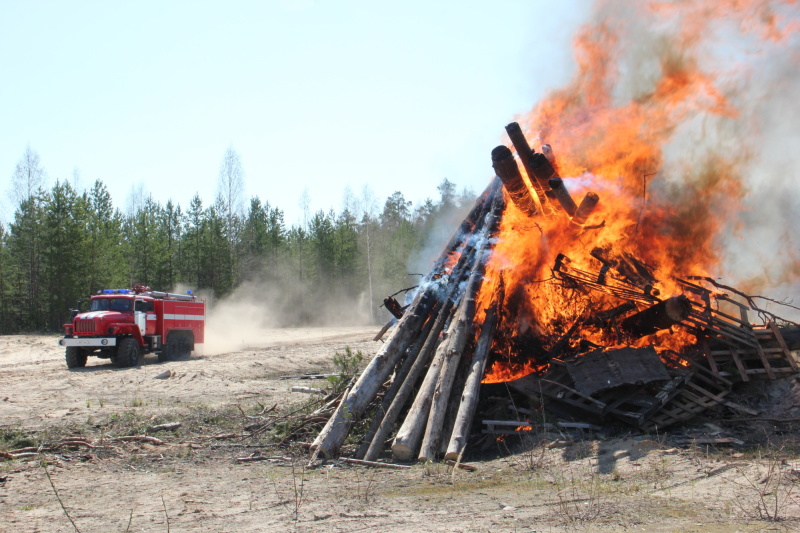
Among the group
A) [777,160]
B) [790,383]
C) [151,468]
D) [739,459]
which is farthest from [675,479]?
[777,160]

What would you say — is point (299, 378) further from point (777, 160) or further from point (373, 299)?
point (373, 299)

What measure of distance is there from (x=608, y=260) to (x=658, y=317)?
67.0 inches

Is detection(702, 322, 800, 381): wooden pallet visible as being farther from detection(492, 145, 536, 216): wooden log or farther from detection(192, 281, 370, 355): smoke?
detection(192, 281, 370, 355): smoke

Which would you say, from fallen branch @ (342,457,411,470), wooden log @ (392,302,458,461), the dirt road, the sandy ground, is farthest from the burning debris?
the dirt road

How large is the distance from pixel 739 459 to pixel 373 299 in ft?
175

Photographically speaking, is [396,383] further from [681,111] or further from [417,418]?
[681,111]


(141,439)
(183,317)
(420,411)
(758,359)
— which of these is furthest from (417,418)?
(183,317)

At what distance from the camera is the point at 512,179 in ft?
35.7

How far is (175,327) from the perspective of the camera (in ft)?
78.6

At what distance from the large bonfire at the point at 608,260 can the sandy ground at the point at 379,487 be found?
1.08 meters

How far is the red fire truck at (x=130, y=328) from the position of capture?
815 inches

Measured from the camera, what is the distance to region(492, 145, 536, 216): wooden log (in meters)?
10.2

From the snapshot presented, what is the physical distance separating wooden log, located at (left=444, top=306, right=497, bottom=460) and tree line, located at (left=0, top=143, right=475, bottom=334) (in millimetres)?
5419

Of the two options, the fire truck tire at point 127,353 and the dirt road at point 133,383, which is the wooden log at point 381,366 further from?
the fire truck tire at point 127,353
